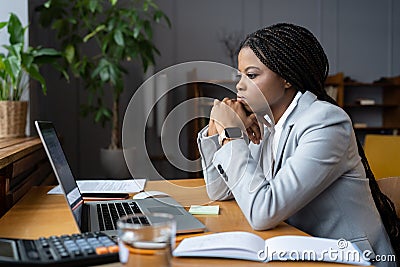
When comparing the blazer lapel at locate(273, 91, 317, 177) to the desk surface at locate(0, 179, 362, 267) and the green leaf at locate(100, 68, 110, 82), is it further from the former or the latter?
the green leaf at locate(100, 68, 110, 82)

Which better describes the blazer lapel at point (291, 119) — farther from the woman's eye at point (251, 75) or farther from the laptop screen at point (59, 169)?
the laptop screen at point (59, 169)

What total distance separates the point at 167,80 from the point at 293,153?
90 cm

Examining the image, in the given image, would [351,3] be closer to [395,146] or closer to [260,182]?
[395,146]

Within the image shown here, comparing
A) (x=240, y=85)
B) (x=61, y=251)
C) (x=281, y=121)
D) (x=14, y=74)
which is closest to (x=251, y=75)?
(x=240, y=85)

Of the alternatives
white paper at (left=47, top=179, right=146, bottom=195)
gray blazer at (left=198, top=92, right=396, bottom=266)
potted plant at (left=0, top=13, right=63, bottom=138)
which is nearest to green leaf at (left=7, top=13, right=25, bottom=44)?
potted plant at (left=0, top=13, right=63, bottom=138)

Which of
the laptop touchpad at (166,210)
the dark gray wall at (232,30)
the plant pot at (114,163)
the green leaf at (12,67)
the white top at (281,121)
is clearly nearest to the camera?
the laptop touchpad at (166,210)

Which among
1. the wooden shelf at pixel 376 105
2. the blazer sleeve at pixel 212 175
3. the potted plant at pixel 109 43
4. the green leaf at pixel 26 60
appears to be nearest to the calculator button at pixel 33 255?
the blazer sleeve at pixel 212 175

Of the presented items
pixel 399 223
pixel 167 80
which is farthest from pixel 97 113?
pixel 399 223

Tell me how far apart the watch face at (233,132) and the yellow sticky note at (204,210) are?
0.20 metres

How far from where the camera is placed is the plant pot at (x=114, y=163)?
388cm

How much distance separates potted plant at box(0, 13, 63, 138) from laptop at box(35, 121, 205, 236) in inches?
42.7

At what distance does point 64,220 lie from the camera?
1311mm

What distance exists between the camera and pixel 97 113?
12.9 ft

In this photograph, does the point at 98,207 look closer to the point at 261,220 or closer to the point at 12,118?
the point at 261,220
